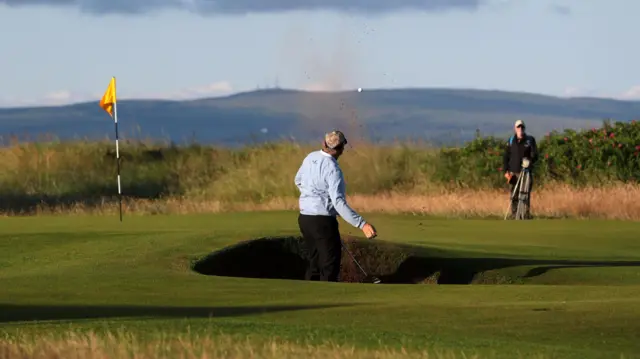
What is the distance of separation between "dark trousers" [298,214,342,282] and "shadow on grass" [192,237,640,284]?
1903 mm

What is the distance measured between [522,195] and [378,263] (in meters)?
9.37

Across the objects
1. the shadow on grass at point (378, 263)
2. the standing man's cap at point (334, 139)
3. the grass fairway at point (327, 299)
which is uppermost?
the standing man's cap at point (334, 139)

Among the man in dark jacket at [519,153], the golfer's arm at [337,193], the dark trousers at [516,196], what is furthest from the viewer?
the dark trousers at [516,196]

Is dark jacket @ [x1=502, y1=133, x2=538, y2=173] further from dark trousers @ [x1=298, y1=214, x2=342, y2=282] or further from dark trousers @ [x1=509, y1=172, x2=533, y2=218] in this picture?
dark trousers @ [x1=298, y1=214, x2=342, y2=282]

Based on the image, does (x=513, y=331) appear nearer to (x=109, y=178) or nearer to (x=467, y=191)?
(x=467, y=191)

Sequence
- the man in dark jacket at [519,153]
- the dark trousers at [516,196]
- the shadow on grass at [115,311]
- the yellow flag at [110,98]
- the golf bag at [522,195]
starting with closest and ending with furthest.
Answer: the shadow on grass at [115,311] < the man in dark jacket at [519,153] < the golf bag at [522,195] < the dark trousers at [516,196] < the yellow flag at [110,98]

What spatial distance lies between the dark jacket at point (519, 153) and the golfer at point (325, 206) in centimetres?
1141

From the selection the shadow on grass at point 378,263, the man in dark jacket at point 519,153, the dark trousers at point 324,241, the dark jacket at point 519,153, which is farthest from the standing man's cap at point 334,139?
the dark jacket at point 519,153

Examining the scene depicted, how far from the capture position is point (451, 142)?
46156 mm

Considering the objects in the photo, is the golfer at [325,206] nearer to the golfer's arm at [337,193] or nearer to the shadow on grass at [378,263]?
the golfer's arm at [337,193]

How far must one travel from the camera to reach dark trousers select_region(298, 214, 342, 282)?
17203 mm

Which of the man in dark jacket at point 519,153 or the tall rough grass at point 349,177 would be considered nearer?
the man in dark jacket at point 519,153

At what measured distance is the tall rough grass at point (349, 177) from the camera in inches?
1353

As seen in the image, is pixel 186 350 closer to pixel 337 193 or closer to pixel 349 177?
pixel 337 193
